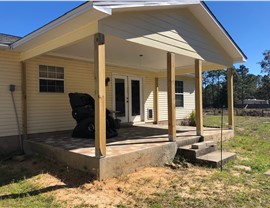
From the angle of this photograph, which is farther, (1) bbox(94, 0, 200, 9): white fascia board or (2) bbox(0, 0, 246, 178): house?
(2) bbox(0, 0, 246, 178): house

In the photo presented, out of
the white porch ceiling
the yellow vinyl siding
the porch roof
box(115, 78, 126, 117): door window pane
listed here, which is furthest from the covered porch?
box(115, 78, 126, 117): door window pane

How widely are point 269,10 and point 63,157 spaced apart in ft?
28.7

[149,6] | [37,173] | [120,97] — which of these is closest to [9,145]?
[37,173]

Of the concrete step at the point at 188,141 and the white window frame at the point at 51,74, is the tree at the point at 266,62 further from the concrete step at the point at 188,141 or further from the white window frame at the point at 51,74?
the white window frame at the point at 51,74

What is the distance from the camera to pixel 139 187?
13.8ft

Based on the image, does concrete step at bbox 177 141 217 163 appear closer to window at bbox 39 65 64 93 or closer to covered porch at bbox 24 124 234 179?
covered porch at bbox 24 124 234 179

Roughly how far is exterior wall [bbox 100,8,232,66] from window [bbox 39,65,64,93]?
348 cm

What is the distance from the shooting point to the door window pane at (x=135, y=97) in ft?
33.6

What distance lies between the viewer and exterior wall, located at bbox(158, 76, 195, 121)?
1159 cm

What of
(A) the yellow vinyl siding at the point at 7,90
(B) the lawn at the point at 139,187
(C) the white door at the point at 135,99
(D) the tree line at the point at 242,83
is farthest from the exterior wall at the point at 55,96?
(D) the tree line at the point at 242,83

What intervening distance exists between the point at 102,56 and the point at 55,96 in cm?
377

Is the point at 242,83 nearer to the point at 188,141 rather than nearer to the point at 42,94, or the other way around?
the point at 188,141

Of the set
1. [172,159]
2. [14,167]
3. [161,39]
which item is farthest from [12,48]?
[172,159]

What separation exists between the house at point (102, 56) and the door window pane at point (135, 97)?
47 millimetres
